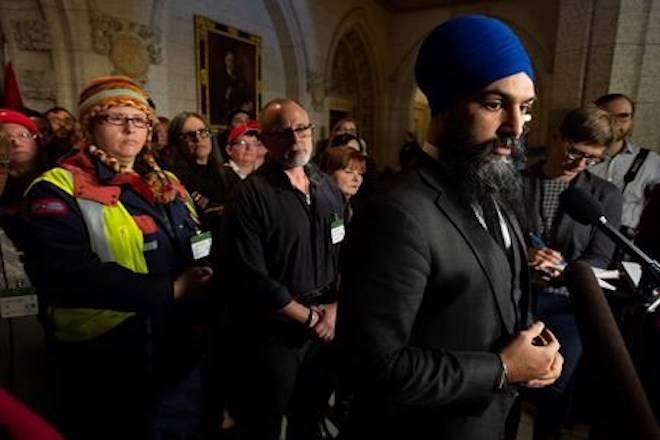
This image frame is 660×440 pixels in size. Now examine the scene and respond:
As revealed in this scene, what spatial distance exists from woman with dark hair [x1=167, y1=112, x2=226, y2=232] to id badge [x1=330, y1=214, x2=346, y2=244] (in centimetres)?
133

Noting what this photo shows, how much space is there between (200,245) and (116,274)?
386mm

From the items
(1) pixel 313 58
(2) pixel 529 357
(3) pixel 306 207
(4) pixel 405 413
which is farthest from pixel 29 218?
(1) pixel 313 58

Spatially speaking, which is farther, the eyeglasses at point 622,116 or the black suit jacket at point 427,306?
the eyeglasses at point 622,116

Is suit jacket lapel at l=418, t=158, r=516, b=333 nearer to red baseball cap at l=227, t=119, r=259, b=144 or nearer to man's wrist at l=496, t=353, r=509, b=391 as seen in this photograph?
man's wrist at l=496, t=353, r=509, b=391

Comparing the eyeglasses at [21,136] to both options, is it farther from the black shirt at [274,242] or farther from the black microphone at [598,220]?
the black microphone at [598,220]

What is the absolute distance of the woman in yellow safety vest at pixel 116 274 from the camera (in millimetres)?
1390

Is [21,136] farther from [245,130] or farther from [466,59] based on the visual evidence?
[466,59]

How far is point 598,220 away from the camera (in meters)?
1.29

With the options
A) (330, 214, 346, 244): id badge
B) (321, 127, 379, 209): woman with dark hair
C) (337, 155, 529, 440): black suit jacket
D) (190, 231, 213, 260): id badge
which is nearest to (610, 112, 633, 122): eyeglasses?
(321, 127, 379, 209): woman with dark hair

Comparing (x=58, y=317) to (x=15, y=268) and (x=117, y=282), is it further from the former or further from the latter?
(x=15, y=268)

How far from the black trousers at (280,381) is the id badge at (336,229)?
1.59ft

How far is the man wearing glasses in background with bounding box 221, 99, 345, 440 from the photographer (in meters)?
1.87

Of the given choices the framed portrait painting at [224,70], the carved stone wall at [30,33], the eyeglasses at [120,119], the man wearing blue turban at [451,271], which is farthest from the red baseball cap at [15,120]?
the framed portrait painting at [224,70]


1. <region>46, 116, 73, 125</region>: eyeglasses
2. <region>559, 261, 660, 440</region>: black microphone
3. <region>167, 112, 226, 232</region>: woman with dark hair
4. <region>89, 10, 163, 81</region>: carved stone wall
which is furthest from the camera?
<region>89, 10, 163, 81</region>: carved stone wall
